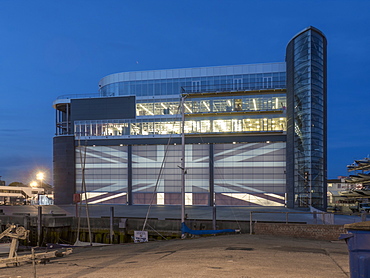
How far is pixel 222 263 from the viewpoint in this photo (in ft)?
40.0

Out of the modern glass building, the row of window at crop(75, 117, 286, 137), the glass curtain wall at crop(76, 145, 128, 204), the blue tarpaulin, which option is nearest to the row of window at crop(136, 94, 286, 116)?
the modern glass building

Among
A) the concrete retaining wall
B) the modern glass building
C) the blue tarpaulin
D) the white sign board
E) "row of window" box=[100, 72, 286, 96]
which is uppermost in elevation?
"row of window" box=[100, 72, 286, 96]

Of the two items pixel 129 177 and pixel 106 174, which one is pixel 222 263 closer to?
pixel 129 177

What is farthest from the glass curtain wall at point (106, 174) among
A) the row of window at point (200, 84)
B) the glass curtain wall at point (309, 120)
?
the glass curtain wall at point (309, 120)

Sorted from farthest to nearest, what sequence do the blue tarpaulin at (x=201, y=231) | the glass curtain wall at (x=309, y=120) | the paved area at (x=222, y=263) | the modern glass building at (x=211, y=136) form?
the modern glass building at (x=211, y=136), the glass curtain wall at (x=309, y=120), the blue tarpaulin at (x=201, y=231), the paved area at (x=222, y=263)

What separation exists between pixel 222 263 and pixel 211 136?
42418 millimetres

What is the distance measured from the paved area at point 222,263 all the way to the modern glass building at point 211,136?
33.3 m

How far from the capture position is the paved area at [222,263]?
10.9 meters

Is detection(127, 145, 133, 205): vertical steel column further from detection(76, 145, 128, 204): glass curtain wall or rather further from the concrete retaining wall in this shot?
the concrete retaining wall

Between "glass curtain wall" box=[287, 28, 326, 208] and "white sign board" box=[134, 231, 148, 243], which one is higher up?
"glass curtain wall" box=[287, 28, 326, 208]

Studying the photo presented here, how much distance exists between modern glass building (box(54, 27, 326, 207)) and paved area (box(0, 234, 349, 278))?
109 feet

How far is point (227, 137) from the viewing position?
176ft

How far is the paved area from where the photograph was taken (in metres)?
10.9

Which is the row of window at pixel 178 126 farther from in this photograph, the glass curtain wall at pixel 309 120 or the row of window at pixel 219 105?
the glass curtain wall at pixel 309 120
